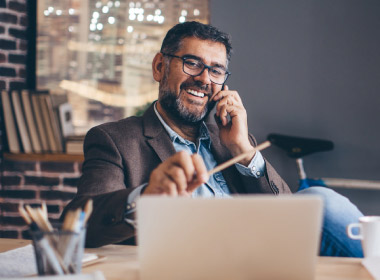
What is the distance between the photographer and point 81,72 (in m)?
3.14

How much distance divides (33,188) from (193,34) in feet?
5.35

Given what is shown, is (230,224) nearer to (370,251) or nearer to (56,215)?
(370,251)

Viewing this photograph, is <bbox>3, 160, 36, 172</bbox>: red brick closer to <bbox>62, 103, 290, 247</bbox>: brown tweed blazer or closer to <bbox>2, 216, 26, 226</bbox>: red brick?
<bbox>2, 216, 26, 226</bbox>: red brick

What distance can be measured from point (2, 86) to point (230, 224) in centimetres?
260

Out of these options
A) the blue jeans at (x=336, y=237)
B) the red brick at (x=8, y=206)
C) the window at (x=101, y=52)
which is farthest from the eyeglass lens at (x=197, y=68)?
the red brick at (x=8, y=206)

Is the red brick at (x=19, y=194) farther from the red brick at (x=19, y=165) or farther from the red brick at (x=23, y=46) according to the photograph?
the red brick at (x=23, y=46)

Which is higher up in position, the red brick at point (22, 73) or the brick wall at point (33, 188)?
the red brick at point (22, 73)

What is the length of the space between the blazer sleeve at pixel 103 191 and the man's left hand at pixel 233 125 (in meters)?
0.48

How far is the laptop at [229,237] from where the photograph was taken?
73cm

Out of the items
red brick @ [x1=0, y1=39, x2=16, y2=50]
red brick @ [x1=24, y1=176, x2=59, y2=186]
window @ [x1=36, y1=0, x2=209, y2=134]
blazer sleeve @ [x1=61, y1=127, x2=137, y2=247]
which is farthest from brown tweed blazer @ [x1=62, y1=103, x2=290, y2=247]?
red brick @ [x1=0, y1=39, x2=16, y2=50]

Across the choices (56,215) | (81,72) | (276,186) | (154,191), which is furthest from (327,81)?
(154,191)

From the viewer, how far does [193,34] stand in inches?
76.7

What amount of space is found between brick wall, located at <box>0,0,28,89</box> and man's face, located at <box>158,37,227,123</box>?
149 centimetres

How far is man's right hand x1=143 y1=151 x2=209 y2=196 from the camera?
1.00 m
